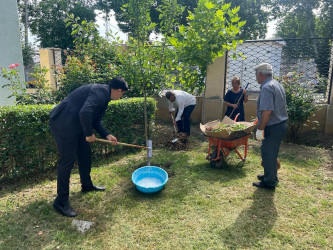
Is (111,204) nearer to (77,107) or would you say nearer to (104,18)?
(77,107)

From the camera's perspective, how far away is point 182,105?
6.00 meters

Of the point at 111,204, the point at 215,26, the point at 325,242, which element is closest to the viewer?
the point at 325,242

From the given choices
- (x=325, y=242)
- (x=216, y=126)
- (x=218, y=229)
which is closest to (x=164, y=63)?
(x=216, y=126)

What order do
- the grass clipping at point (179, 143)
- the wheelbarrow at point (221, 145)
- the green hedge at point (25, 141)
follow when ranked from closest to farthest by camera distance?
the green hedge at point (25, 141) → the wheelbarrow at point (221, 145) → the grass clipping at point (179, 143)

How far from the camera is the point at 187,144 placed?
19.7 ft

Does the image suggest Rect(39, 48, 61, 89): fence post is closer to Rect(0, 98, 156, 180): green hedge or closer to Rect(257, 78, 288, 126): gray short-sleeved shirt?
Rect(0, 98, 156, 180): green hedge

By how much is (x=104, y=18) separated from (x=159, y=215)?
81.0 feet

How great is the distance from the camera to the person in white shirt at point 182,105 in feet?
19.6

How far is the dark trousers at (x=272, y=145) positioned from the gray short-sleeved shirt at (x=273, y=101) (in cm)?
9

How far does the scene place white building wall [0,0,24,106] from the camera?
21.5 ft

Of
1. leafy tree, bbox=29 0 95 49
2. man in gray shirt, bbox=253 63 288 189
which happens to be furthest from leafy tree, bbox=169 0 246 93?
leafy tree, bbox=29 0 95 49

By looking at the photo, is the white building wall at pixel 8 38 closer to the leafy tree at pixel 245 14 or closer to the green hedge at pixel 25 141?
the green hedge at pixel 25 141

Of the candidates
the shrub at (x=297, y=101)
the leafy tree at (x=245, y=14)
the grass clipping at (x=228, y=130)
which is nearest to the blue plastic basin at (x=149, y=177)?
the grass clipping at (x=228, y=130)

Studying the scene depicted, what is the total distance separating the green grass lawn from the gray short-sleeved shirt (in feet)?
3.83
